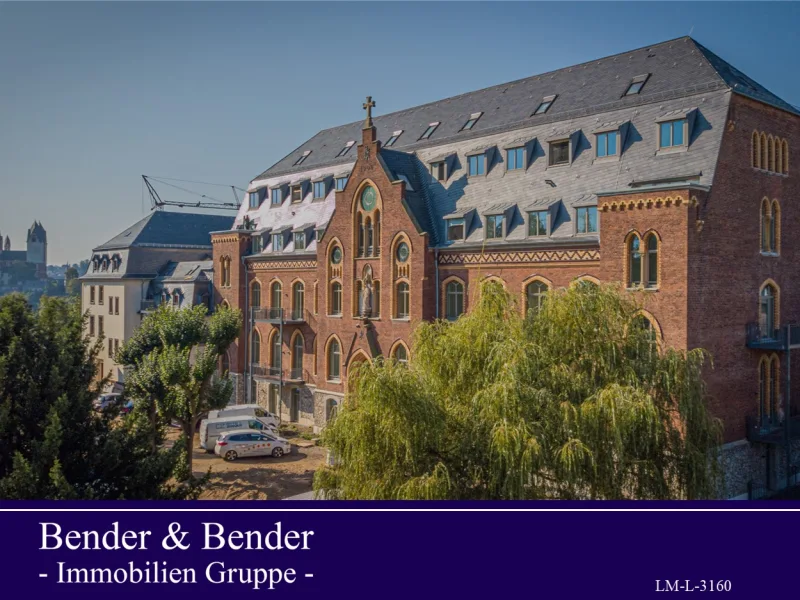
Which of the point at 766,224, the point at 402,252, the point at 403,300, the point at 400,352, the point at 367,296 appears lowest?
the point at 400,352

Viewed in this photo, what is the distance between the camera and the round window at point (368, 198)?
33500mm

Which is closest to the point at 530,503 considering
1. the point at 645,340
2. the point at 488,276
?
the point at 645,340

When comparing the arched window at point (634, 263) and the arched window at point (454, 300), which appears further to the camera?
the arched window at point (454, 300)

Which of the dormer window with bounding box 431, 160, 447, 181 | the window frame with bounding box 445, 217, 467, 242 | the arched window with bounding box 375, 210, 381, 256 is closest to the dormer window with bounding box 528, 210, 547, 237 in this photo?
the window frame with bounding box 445, 217, 467, 242

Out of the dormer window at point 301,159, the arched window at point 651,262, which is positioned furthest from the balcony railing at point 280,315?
the arched window at point 651,262

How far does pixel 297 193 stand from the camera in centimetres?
4253

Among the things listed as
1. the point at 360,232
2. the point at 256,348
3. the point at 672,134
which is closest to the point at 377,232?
the point at 360,232

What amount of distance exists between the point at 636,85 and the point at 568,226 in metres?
6.87

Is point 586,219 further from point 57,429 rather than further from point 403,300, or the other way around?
point 57,429

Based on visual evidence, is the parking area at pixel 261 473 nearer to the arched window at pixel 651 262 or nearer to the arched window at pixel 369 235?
the arched window at pixel 369 235

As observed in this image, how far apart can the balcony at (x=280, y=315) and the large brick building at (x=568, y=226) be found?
9 cm

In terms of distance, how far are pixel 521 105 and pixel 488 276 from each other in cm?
949

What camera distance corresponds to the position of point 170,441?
34.9 m

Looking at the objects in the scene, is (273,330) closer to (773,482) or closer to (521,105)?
(521,105)
